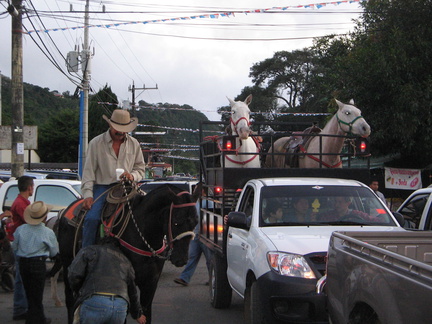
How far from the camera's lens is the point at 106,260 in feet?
15.6

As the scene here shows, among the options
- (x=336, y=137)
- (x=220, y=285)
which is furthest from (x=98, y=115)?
(x=220, y=285)

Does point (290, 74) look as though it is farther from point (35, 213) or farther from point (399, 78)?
point (35, 213)

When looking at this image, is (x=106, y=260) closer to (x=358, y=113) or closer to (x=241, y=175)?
(x=241, y=175)

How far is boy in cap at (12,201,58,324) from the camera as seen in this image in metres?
7.43

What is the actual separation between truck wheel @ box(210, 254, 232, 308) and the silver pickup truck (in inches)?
144

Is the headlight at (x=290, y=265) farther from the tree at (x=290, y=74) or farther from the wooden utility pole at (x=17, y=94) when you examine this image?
the tree at (x=290, y=74)

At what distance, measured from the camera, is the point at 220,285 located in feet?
28.3

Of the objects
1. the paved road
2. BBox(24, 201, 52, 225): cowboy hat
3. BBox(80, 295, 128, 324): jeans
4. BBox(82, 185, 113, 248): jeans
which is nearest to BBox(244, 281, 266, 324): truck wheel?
the paved road

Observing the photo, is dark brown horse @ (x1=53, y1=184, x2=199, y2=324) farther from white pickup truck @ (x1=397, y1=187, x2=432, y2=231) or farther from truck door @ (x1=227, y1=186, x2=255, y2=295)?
white pickup truck @ (x1=397, y1=187, x2=432, y2=231)

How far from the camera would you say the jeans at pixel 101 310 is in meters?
4.44

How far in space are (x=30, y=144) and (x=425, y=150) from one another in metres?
11.9

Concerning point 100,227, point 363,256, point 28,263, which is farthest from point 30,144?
point 363,256

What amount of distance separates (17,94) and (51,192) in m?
3.39

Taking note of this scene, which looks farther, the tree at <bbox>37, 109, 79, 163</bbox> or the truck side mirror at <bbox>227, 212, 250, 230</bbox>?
the tree at <bbox>37, 109, 79, 163</bbox>
